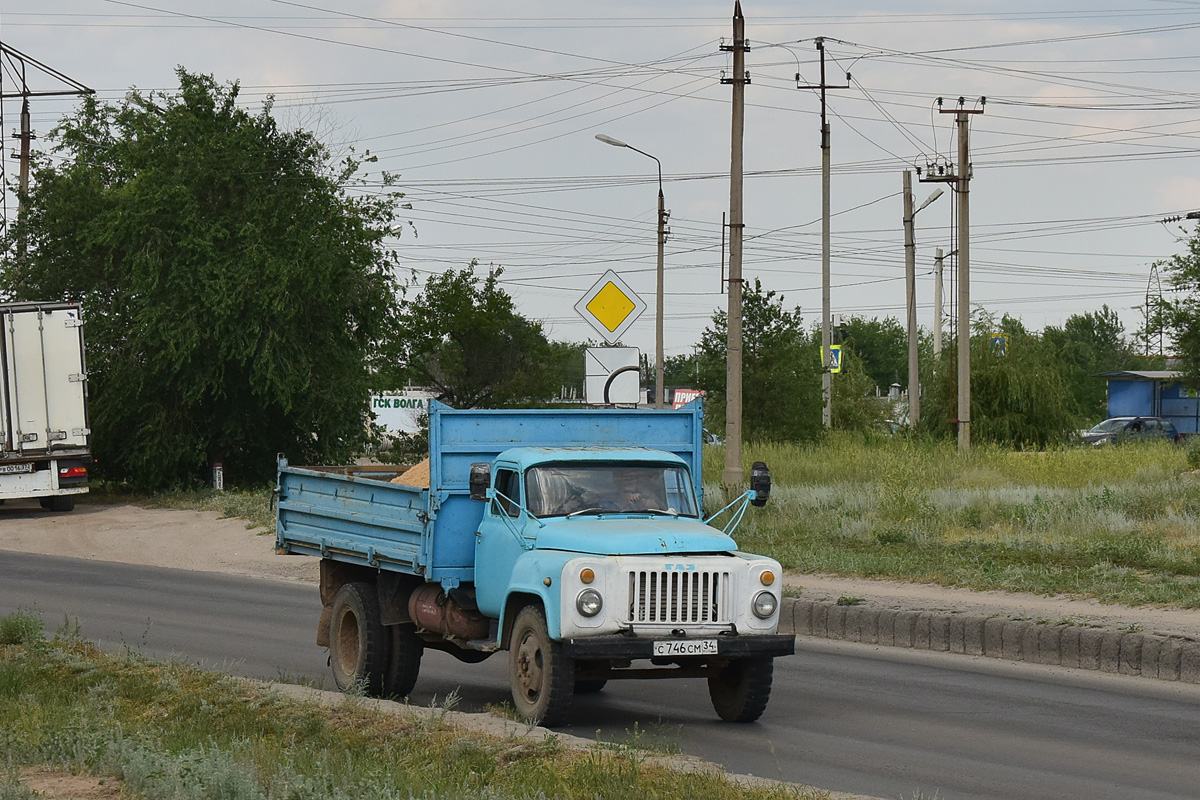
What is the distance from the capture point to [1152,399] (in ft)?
219

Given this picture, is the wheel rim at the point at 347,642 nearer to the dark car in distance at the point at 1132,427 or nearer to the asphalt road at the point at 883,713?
the asphalt road at the point at 883,713

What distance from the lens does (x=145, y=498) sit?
112ft

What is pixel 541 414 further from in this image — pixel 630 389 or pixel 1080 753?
pixel 630 389

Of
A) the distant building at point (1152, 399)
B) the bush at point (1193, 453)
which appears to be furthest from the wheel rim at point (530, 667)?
the distant building at point (1152, 399)

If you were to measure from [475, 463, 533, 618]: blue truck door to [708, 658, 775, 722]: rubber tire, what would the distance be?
156 centimetres

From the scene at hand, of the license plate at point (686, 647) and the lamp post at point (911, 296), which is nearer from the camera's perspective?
the license plate at point (686, 647)

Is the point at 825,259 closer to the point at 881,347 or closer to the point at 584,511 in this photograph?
the point at 584,511

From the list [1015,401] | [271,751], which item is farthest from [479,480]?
[1015,401]

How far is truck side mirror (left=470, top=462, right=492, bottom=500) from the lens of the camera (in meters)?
9.88

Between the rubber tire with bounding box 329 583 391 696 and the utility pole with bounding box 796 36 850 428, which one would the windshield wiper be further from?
the utility pole with bounding box 796 36 850 428

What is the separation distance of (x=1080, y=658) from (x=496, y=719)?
5769 mm

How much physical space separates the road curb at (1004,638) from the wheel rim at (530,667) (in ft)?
17.4

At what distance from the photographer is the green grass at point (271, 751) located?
21.1 feet

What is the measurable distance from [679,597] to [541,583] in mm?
870
